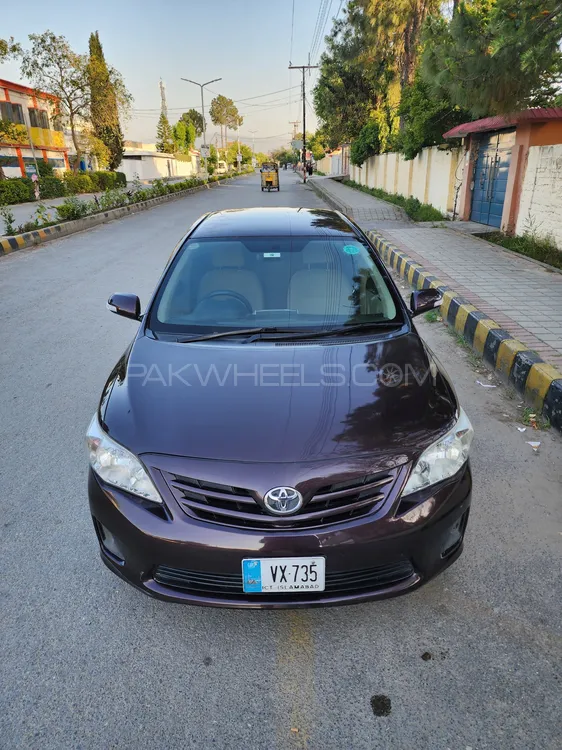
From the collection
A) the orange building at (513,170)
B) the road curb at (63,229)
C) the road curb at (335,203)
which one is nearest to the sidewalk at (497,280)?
the orange building at (513,170)

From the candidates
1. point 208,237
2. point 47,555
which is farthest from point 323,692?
point 208,237

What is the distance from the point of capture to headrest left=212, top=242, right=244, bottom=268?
3.29m

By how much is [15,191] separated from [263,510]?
86.4ft

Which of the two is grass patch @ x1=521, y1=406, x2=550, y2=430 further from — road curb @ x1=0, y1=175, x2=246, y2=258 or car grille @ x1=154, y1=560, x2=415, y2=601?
road curb @ x1=0, y1=175, x2=246, y2=258

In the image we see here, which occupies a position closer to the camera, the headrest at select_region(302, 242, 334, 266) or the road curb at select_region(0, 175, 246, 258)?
the headrest at select_region(302, 242, 334, 266)

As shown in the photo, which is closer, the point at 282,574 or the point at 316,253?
the point at 282,574

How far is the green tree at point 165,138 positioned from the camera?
243 feet

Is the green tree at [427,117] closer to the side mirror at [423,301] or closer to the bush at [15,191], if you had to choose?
the side mirror at [423,301]

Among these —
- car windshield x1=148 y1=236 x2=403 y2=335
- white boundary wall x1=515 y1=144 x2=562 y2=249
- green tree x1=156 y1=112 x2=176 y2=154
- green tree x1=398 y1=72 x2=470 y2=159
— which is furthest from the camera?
green tree x1=156 y1=112 x2=176 y2=154

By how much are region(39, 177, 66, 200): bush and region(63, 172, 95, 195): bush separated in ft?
1.62

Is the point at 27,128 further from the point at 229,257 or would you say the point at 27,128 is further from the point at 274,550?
the point at 274,550

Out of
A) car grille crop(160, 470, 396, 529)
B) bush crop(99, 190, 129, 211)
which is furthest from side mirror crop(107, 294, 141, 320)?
bush crop(99, 190, 129, 211)

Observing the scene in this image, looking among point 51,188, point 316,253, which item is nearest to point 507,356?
point 316,253

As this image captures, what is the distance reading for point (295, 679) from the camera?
6.62 ft
